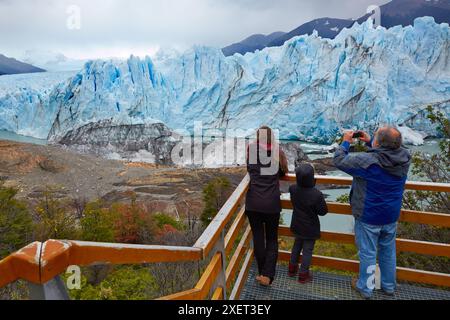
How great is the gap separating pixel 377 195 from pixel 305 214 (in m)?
0.43

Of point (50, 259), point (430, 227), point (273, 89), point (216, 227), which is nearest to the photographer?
point (50, 259)

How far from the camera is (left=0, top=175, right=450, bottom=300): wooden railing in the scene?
2.01ft

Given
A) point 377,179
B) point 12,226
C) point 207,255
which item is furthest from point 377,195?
point 12,226

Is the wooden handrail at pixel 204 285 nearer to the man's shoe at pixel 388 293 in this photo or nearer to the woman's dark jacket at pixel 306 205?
the woman's dark jacket at pixel 306 205

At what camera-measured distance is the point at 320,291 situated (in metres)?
2.04

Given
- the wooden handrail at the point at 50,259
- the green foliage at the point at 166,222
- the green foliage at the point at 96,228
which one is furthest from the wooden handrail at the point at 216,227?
the green foliage at the point at 166,222

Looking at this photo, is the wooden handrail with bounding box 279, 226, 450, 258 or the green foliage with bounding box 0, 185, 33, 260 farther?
the green foliage with bounding box 0, 185, 33, 260

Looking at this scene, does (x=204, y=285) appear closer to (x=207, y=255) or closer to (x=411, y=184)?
(x=207, y=255)

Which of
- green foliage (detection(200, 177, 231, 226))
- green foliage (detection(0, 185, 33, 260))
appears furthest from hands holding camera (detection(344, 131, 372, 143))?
green foliage (detection(200, 177, 231, 226))

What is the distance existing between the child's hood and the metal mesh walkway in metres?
0.59

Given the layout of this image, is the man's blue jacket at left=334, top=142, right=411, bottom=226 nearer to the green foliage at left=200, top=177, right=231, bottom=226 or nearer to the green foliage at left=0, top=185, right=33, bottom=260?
the green foliage at left=0, top=185, right=33, bottom=260

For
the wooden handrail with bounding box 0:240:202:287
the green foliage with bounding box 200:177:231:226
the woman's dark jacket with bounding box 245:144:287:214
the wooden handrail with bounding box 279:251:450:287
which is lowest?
the green foliage with bounding box 200:177:231:226

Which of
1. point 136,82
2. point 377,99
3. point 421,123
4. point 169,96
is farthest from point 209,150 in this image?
point 421,123
